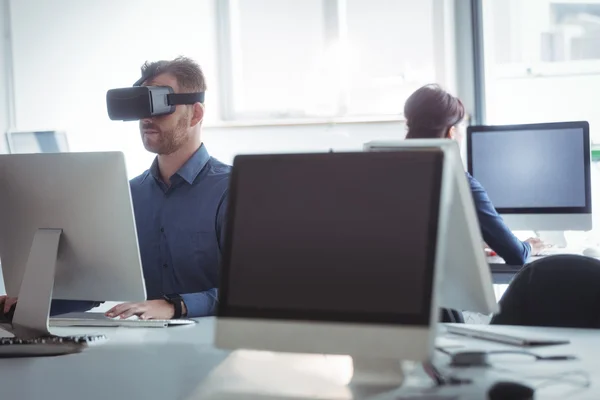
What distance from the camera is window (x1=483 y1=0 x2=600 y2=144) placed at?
189 inches

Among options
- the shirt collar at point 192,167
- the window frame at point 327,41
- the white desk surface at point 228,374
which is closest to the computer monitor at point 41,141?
the window frame at point 327,41

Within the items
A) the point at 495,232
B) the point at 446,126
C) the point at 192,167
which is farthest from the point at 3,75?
the point at 495,232

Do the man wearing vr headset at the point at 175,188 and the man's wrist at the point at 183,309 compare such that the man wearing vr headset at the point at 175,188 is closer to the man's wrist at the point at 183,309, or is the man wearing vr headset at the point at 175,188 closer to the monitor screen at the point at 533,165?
the man's wrist at the point at 183,309

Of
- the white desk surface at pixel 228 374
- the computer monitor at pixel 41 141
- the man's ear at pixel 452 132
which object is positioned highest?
the computer monitor at pixel 41 141

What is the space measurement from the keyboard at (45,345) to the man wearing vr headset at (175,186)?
624 mm

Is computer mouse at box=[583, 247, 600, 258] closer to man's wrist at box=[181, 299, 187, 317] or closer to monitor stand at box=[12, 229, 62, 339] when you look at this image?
man's wrist at box=[181, 299, 187, 317]

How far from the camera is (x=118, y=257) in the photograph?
83.9 inches

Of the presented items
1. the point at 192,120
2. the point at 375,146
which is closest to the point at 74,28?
the point at 192,120

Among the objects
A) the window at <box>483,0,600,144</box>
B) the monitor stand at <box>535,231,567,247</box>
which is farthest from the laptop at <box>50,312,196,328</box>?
the window at <box>483,0,600,144</box>

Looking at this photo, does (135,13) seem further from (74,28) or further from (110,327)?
(110,327)

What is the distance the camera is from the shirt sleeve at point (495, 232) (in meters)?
3.26

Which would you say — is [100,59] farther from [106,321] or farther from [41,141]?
[106,321]

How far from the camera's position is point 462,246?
66.8 inches

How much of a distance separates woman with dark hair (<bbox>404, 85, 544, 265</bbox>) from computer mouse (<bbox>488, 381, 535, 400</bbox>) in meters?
1.97
